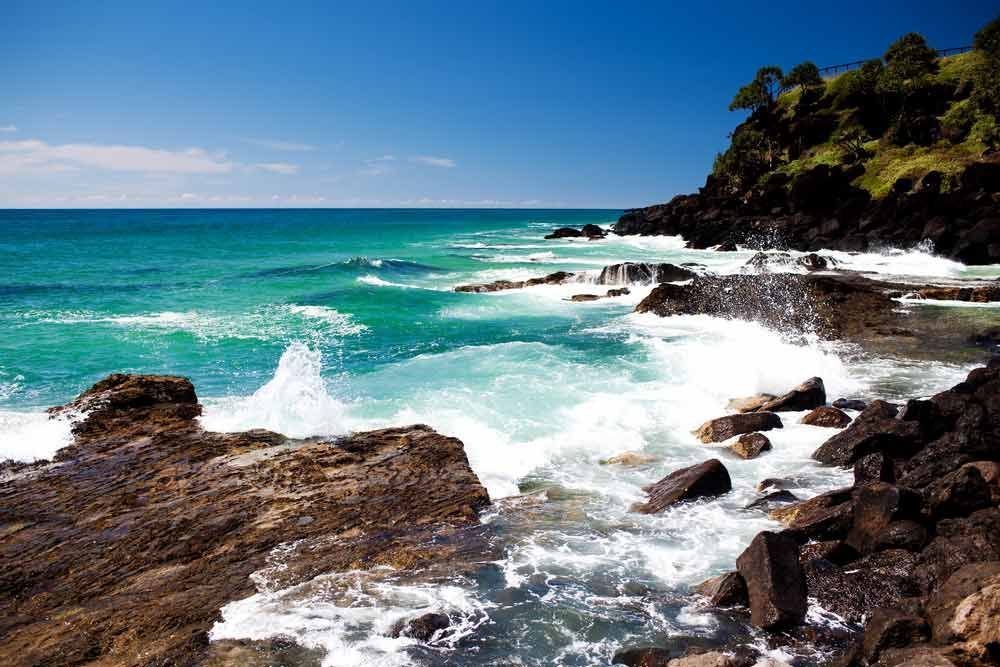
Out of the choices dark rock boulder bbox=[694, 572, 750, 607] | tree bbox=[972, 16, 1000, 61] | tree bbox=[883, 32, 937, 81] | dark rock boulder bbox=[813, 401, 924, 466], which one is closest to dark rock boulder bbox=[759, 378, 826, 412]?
dark rock boulder bbox=[813, 401, 924, 466]

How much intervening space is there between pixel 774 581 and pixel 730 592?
0.54 metres

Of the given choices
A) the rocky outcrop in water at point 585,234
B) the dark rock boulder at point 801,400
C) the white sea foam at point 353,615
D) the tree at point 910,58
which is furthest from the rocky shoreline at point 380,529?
the rocky outcrop in water at point 585,234

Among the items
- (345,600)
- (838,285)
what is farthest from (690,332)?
(345,600)

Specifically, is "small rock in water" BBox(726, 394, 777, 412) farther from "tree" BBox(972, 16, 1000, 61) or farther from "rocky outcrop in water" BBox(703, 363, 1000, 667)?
"tree" BBox(972, 16, 1000, 61)

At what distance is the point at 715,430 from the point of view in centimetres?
1231

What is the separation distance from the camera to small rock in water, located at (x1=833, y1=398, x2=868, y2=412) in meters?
13.2

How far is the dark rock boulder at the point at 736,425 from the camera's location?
40.1 ft

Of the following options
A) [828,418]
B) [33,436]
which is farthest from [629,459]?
[33,436]

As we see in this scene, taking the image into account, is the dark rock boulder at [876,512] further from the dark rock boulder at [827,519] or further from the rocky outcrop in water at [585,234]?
the rocky outcrop in water at [585,234]

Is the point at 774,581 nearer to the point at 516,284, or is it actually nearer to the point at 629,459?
the point at 629,459

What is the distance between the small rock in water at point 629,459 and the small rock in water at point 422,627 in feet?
18.6

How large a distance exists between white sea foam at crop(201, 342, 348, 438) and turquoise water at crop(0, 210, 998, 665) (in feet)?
0.15

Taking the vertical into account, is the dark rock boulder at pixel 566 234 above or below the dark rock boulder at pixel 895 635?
above

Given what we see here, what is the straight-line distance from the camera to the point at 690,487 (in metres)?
9.43
